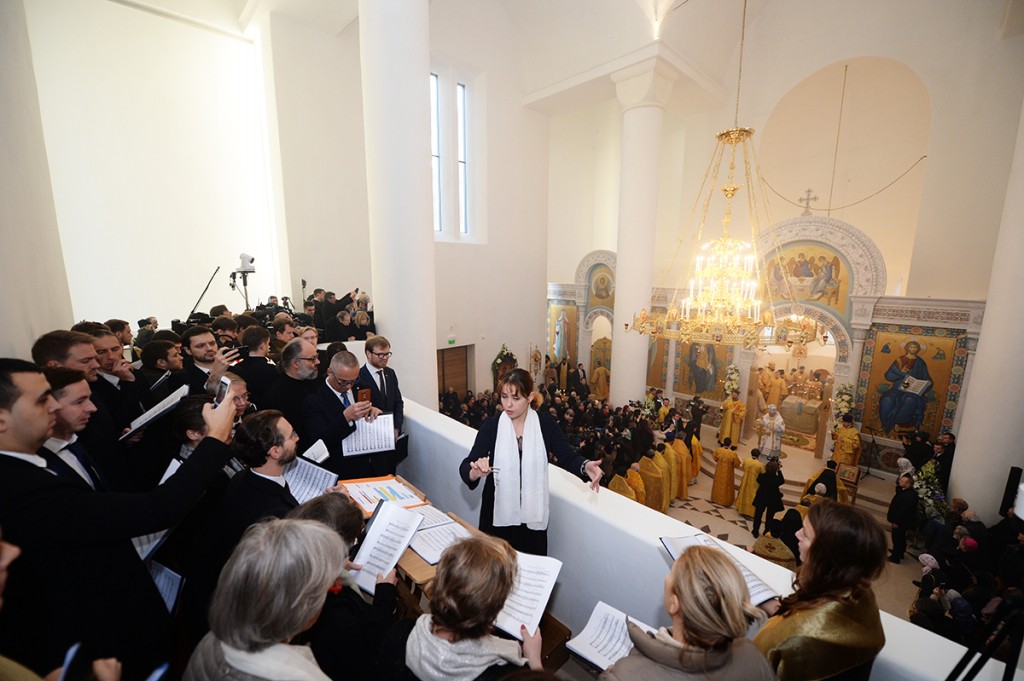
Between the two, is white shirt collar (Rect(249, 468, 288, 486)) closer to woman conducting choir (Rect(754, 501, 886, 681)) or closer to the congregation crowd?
the congregation crowd

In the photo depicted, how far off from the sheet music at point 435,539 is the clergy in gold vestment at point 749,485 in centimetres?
651

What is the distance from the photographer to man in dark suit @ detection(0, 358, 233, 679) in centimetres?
125

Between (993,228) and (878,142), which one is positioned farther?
(878,142)

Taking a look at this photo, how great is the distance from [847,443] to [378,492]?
388 inches

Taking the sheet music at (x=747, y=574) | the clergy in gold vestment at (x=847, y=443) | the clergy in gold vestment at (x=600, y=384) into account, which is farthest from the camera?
the clergy in gold vestment at (x=600, y=384)

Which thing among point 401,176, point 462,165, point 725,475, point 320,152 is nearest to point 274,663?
point 401,176

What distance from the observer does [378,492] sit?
8.59ft

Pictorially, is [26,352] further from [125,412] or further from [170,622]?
[170,622]

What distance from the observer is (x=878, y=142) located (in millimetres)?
11531

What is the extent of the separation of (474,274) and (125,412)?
9526mm

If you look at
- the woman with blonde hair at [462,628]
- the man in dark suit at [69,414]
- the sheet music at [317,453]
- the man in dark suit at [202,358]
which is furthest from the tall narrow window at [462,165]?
the woman with blonde hair at [462,628]

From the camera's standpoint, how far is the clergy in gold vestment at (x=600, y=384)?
43.7 ft

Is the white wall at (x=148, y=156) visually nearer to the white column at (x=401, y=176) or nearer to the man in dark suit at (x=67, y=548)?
the white column at (x=401, y=176)

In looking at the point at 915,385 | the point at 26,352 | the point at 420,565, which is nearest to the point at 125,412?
the point at 26,352
